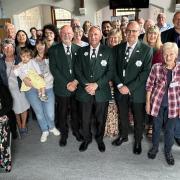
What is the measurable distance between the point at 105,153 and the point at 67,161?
480 mm

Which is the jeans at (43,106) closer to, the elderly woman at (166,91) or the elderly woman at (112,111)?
the elderly woman at (112,111)

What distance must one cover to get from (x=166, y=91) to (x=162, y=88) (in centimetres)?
6

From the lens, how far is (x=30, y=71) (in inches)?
122

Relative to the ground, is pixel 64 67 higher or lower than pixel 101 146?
higher

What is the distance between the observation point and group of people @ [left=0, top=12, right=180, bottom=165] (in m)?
2.63

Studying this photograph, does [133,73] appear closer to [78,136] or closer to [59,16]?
[78,136]

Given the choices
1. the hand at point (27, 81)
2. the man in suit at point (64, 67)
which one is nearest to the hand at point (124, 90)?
the man in suit at point (64, 67)

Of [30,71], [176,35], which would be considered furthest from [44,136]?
[176,35]

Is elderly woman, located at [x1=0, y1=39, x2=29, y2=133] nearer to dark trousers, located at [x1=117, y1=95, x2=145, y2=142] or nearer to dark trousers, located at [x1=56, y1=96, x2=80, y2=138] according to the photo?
dark trousers, located at [x1=56, y1=96, x2=80, y2=138]

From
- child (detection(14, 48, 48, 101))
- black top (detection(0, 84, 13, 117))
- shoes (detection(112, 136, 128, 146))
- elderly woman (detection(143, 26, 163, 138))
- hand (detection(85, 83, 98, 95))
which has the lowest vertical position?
shoes (detection(112, 136, 128, 146))

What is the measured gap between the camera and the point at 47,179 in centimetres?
265

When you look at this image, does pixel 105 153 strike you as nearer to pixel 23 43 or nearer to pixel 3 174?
pixel 3 174

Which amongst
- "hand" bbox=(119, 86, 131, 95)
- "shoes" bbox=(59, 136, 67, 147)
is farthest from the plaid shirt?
"shoes" bbox=(59, 136, 67, 147)

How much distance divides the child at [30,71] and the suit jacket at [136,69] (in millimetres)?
951
